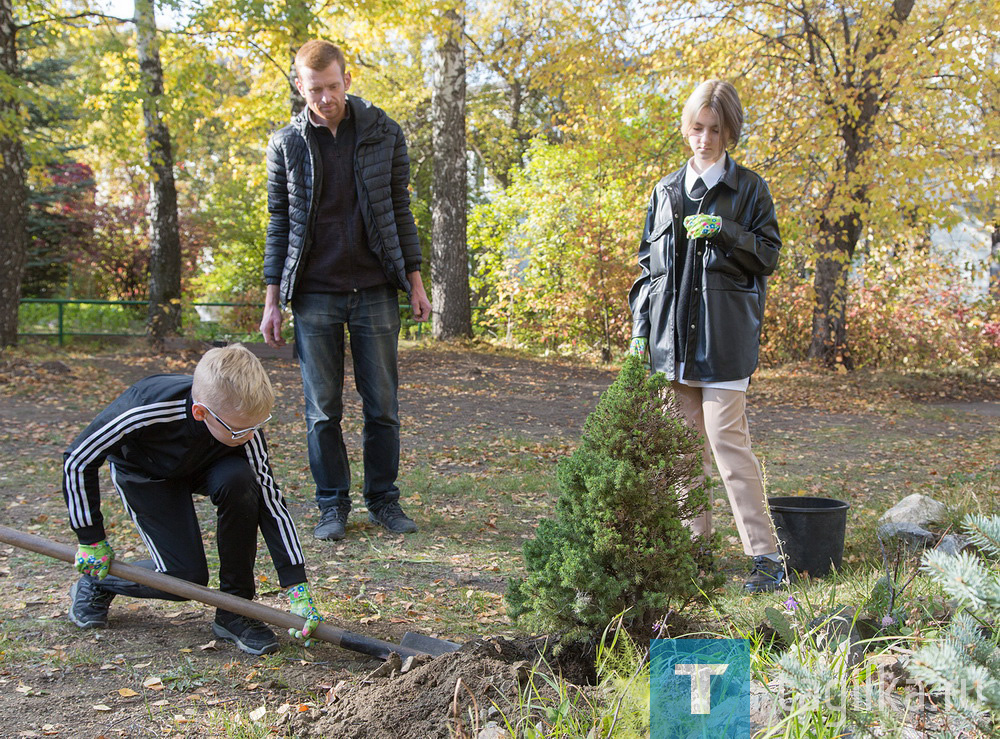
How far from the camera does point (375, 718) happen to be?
2.22m

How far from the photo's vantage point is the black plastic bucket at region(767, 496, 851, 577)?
3.58 m

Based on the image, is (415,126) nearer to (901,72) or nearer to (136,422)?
(901,72)

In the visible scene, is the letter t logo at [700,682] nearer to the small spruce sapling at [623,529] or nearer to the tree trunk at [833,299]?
the small spruce sapling at [623,529]

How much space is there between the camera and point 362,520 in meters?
4.62

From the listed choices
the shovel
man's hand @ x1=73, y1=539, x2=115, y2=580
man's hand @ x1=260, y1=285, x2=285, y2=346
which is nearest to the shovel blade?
the shovel

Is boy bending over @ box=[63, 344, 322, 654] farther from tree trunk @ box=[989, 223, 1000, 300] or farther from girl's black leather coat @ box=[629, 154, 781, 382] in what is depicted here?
tree trunk @ box=[989, 223, 1000, 300]

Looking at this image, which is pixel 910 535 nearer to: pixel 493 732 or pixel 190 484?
pixel 493 732

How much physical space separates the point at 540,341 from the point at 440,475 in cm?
1025

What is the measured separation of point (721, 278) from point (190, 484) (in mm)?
2228

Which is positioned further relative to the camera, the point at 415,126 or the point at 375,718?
the point at 415,126

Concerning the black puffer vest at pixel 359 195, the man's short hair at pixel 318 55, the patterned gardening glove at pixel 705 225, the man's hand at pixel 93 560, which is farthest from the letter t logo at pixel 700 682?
the man's short hair at pixel 318 55

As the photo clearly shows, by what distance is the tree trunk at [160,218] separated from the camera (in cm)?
1160

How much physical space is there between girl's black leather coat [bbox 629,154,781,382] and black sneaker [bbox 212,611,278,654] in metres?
1.87

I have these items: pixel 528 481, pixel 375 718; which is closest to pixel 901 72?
pixel 528 481
